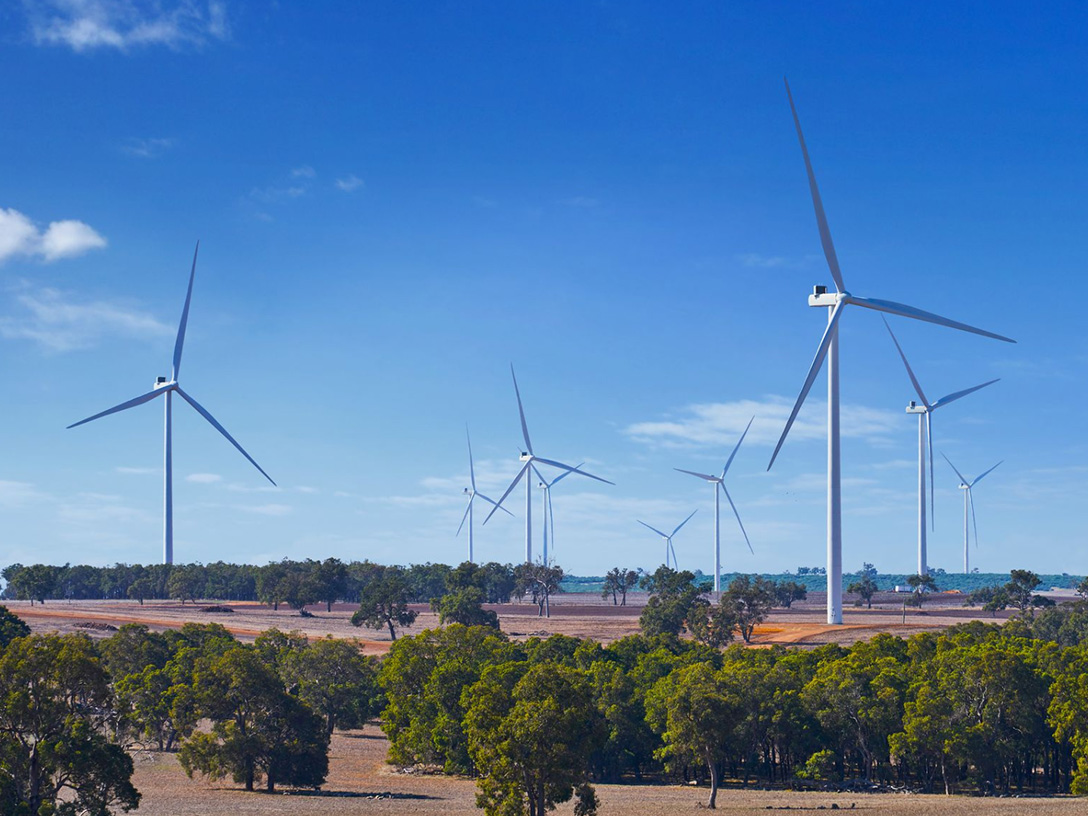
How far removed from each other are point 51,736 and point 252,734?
28.3 meters

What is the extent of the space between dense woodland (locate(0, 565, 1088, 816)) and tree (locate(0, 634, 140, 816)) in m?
3.02

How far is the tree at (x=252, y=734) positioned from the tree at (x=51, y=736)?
25.8m

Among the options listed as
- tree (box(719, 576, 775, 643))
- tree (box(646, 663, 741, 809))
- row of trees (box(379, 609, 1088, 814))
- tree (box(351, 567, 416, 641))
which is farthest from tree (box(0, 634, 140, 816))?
tree (box(351, 567, 416, 641))

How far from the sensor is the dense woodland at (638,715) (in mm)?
57719

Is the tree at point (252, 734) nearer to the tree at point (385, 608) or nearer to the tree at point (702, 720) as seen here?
the tree at point (702, 720)

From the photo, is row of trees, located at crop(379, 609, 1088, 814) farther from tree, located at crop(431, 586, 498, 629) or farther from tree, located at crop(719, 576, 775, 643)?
tree, located at crop(431, 586, 498, 629)

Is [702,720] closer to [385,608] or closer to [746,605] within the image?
[746,605]

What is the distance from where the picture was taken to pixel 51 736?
4778 centimetres

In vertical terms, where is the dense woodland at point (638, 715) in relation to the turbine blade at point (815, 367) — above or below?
below

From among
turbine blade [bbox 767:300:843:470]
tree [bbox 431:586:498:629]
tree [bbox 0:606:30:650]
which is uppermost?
turbine blade [bbox 767:300:843:470]

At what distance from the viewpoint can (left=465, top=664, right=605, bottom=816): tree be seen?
54969 millimetres

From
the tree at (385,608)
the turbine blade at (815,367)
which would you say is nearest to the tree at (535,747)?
the turbine blade at (815,367)

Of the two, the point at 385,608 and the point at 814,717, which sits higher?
the point at 814,717

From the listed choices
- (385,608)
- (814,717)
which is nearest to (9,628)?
(385,608)
